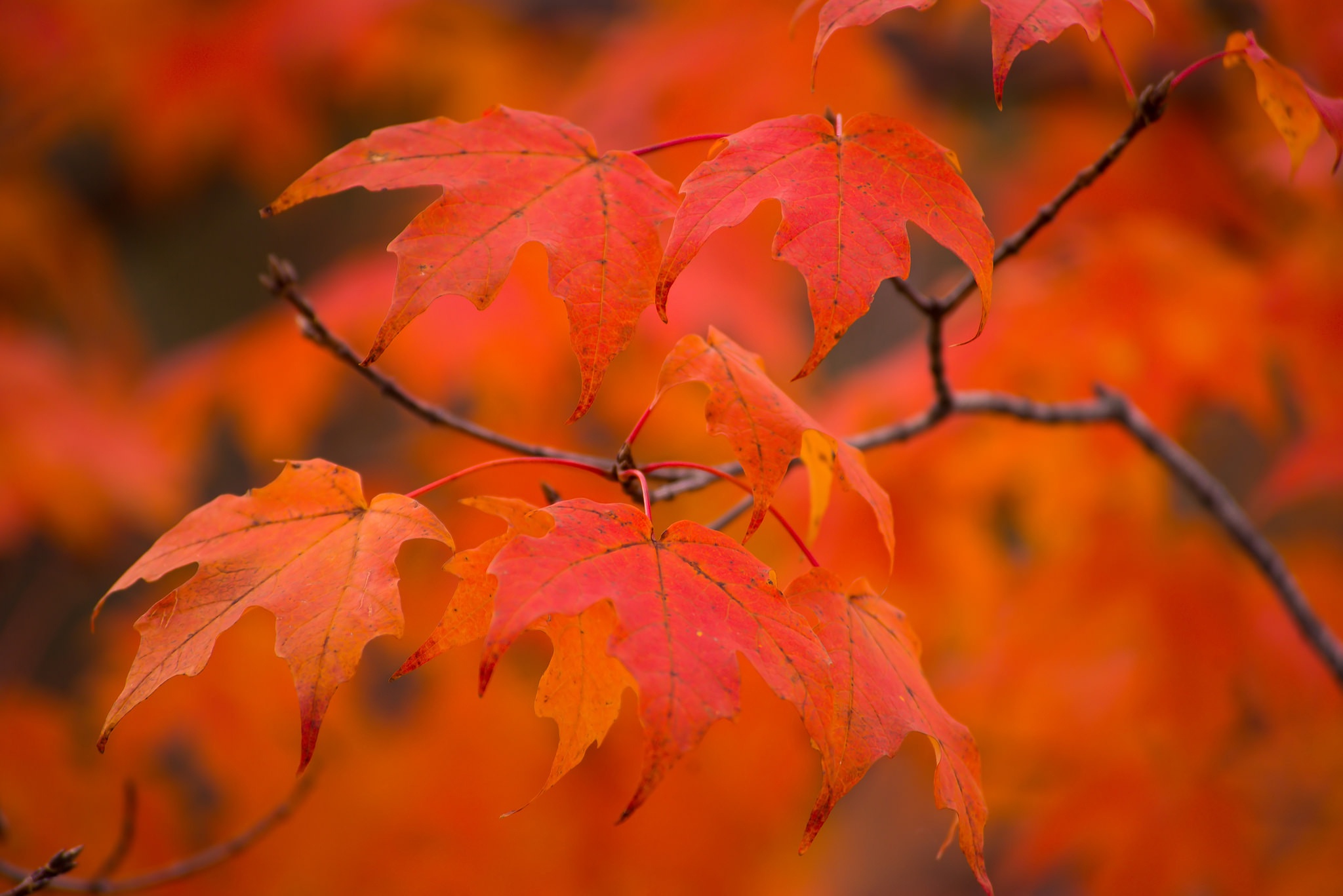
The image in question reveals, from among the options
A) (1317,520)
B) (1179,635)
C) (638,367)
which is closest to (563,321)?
(638,367)

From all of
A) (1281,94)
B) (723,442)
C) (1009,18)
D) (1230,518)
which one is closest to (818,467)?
(1009,18)

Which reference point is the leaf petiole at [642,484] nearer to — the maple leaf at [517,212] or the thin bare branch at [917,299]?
the maple leaf at [517,212]

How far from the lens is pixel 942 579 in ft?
5.69

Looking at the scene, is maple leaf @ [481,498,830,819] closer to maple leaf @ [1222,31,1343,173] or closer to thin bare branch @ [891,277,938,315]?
thin bare branch @ [891,277,938,315]

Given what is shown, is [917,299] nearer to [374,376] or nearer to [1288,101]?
[1288,101]

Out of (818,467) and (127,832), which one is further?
(127,832)

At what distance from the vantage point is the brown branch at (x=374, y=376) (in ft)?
2.59

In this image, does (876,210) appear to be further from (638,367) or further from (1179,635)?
(638,367)

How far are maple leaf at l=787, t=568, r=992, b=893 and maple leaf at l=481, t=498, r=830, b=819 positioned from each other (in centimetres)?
4

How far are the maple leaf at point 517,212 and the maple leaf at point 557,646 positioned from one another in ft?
0.31

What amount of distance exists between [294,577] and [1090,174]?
729mm

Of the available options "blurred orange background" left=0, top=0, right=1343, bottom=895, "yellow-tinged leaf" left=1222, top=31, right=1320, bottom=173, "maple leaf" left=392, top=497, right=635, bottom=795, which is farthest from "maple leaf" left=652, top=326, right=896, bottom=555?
"blurred orange background" left=0, top=0, right=1343, bottom=895

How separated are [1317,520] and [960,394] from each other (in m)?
2.33

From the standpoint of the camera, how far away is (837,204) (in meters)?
0.61
